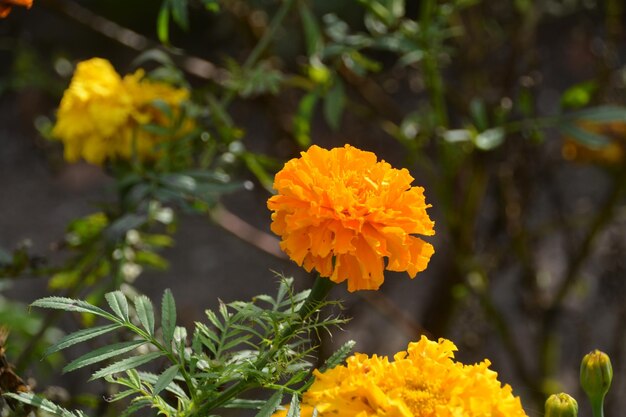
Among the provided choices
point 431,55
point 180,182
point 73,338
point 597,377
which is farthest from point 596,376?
point 431,55

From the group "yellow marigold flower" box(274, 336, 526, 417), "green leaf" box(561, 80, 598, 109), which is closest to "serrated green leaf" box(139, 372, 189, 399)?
"yellow marigold flower" box(274, 336, 526, 417)

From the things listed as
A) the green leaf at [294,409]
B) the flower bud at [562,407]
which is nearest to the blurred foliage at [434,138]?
the green leaf at [294,409]

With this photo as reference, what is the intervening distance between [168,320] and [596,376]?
1.20 feet

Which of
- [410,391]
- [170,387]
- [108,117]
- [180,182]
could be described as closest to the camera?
[410,391]

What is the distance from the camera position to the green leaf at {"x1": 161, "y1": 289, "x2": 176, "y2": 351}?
0.76 meters

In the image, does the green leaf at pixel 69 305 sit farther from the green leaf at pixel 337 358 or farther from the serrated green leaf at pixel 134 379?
the green leaf at pixel 337 358

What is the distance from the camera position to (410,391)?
0.68 m

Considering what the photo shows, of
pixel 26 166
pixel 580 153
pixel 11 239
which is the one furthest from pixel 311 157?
pixel 26 166

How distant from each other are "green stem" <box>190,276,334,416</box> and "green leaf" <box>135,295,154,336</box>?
8 cm

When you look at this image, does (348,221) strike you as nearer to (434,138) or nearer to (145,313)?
(145,313)

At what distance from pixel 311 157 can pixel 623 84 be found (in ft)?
3.99

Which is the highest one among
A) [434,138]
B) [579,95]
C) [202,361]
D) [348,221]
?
[348,221]

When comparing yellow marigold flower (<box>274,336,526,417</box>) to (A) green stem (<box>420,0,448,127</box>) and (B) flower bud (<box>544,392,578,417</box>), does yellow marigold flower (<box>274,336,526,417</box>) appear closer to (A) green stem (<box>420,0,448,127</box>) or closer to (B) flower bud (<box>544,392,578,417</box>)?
(B) flower bud (<box>544,392,578,417</box>)

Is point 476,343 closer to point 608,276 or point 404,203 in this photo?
point 608,276
